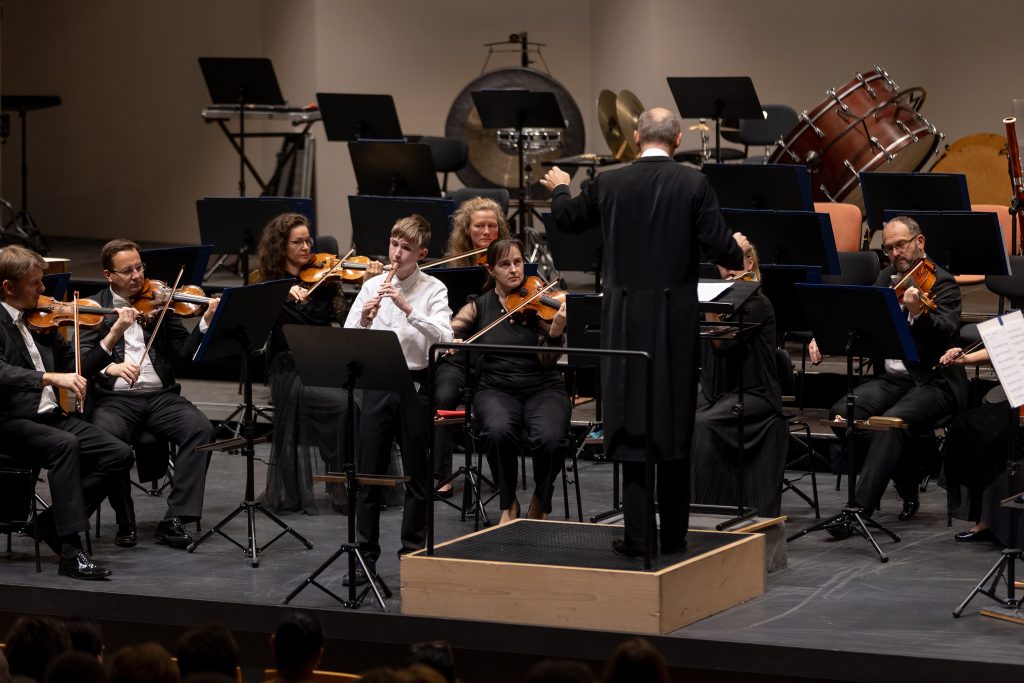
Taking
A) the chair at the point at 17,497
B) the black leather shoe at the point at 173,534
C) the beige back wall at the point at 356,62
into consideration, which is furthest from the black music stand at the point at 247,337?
the beige back wall at the point at 356,62

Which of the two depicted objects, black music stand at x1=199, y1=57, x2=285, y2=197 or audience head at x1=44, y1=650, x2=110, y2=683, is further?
black music stand at x1=199, y1=57, x2=285, y2=197

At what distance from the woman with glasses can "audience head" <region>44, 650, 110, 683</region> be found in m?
3.13

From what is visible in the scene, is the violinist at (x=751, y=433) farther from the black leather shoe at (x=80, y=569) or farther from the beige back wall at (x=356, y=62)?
the beige back wall at (x=356, y=62)

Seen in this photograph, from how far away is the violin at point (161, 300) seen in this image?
591cm

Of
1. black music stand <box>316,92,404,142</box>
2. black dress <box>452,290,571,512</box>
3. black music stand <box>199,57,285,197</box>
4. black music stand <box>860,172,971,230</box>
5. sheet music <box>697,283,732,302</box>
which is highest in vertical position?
black music stand <box>199,57,285,197</box>

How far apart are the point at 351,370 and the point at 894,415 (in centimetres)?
229

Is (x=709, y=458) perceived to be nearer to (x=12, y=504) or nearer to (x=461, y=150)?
(x=12, y=504)

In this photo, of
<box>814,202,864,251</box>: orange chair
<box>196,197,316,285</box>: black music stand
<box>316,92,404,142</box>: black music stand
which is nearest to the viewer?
<box>196,197,316,285</box>: black music stand

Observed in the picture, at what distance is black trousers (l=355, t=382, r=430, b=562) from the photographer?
5281mm

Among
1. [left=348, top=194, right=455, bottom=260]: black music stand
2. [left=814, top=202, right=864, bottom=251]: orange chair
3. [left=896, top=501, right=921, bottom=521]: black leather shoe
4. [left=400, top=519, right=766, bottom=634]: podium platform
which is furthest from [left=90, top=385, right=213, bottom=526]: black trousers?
[left=814, top=202, right=864, bottom=251]: orange chair

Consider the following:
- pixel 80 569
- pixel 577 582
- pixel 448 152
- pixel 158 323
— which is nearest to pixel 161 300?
pixel 158 323

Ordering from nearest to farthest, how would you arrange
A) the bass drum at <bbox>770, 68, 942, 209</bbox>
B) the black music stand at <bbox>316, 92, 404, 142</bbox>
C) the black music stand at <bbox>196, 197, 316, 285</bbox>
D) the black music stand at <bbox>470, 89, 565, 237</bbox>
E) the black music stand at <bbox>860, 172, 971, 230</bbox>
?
1. the black music stand at <bbox>860, 172, 971, 230</bbox>
2. the black music stand at <bbox>196, 197, 316, 285</bbox>
3. the bass drum at <bbox>770, 68, 942, 209</bbox>
4. the black music stand at <bbox>470, 89, 565, 237</bbox>
5. the black music stand at <bbox>316, 92, 404, 142</bbox>

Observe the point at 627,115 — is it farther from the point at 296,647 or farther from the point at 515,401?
the point at 296,647

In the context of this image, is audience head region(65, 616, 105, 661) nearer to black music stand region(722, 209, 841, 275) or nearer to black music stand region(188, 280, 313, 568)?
black music stand region(188, 280, 313, 568)
